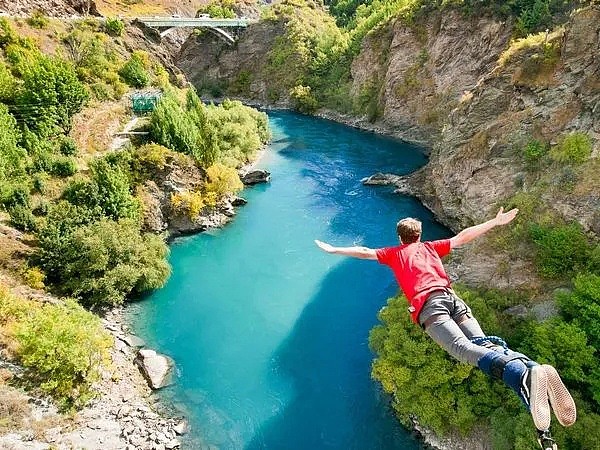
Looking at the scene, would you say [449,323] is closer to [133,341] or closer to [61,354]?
[61,354]

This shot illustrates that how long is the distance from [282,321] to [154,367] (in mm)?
6368

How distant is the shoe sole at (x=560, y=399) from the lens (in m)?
4.87

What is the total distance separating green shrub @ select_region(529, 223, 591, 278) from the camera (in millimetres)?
17547

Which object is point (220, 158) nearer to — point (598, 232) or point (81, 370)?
point (81, 370)

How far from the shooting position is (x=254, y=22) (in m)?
75.9

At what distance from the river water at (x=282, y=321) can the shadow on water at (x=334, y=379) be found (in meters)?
0.05

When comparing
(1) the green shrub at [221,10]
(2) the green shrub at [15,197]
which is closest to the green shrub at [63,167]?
(2) the green shrub at [15,197]

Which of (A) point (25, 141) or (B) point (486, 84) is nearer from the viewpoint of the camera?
(A) point (25, 141)

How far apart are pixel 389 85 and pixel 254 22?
3402 cm

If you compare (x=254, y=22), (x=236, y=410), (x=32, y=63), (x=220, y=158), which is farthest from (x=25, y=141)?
(x=254, y=22)

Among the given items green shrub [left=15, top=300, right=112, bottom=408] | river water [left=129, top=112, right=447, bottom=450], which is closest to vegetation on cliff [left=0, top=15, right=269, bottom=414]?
green shrub [left=15, top=300, right=112, bottom=408]

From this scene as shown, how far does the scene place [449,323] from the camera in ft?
21.0

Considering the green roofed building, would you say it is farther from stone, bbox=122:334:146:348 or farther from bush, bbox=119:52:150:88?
stone, bbox=122:334:146:348

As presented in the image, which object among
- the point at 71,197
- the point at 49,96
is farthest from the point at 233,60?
the point at 71,197
